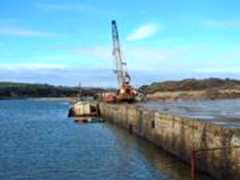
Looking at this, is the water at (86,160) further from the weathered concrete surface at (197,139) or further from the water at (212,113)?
the water at (212,113)

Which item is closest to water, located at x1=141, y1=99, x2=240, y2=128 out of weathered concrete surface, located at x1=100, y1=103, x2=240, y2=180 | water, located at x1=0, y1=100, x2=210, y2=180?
weathered concrete surface, located at x1=100, y1=103, x2=240, y2=180

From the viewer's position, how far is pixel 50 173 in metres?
28.7

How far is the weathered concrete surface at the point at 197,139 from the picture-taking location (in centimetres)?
2273

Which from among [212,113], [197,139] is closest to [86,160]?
[197,139]

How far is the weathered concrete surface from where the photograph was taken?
2273 centimetres

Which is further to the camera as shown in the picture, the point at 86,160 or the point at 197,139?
the point at 86,160

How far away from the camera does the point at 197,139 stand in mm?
28328

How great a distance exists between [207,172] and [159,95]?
15625 centimetres

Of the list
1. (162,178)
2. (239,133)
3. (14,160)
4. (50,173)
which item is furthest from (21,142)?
(239,133)

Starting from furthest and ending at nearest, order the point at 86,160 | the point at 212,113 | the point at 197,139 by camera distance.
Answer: the point at 212,113
the point at 86,160
the point at 197,139

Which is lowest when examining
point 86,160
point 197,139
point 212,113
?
point 86,160

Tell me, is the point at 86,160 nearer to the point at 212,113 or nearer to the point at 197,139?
the point at 197,139

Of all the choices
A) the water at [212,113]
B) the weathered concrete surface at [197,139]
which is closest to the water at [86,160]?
the weathered concrete surface at [197,139]

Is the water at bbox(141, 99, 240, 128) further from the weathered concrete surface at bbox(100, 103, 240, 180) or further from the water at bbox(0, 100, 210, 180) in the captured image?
the water at bbox(0, 100, 210, 180)
